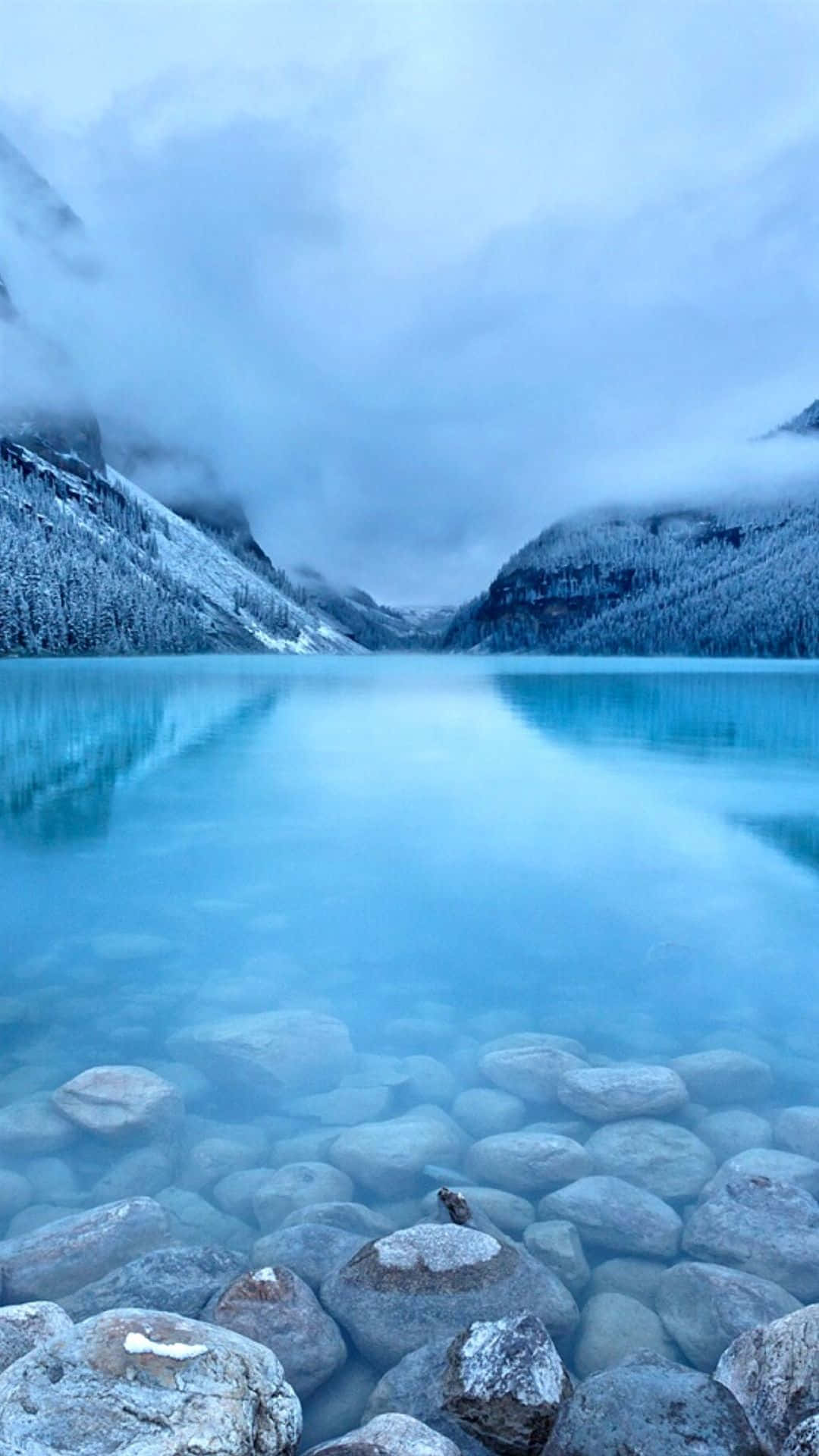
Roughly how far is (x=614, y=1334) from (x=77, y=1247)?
3.13m

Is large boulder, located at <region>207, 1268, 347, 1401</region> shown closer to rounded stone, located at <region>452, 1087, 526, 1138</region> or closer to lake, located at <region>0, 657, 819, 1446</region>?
lake, located at <region>0, 657, 819, 1446</region>

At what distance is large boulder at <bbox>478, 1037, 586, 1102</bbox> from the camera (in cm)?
718

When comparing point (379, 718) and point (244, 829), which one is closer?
point (244, 829)

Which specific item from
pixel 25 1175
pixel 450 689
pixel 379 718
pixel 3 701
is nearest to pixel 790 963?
pixel 25 1175

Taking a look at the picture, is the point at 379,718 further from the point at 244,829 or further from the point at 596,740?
the point at 244,829

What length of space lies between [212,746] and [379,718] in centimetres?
1517

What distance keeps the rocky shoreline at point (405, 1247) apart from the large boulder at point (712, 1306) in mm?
14

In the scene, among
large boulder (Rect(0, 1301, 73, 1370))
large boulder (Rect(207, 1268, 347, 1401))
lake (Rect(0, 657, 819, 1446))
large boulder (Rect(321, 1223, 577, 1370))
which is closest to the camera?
large boulder (Rect(0, 1301, 73, 1370))

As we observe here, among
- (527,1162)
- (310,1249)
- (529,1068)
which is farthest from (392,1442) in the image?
(529,1068)

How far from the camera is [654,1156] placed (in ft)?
20.2

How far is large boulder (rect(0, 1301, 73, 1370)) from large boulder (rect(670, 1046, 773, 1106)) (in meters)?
5.11

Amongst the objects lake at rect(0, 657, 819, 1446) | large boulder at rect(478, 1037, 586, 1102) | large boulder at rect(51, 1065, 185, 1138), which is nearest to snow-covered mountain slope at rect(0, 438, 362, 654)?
lake at rect(0, 657, 819, 1446)

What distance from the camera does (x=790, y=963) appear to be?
10.7 meters

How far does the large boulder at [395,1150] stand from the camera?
6.02m
